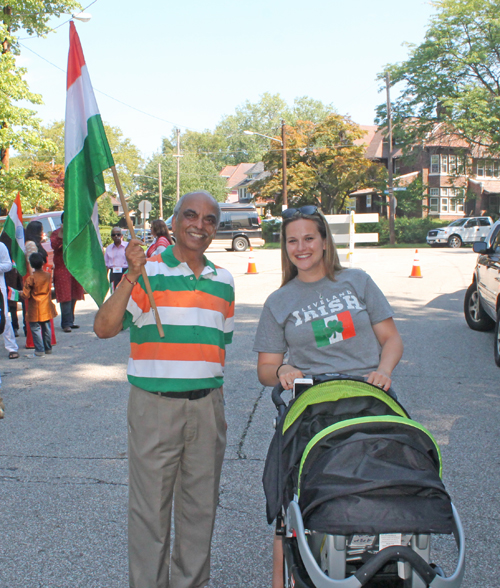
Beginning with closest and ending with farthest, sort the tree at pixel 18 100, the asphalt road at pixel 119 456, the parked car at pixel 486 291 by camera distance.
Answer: the asphalt road at pixel 119 456 → the parked car at pixel 486 291 → the tree at pixel 18 100

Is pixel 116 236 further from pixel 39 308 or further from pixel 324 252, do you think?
pixel 324 252

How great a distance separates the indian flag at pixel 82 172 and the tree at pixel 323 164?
138ft

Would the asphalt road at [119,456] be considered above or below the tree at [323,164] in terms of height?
below

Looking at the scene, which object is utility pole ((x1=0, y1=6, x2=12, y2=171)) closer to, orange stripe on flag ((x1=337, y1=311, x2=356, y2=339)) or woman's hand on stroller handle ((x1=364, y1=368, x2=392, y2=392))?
orange stripe on flag ((x1=337, y1=311, x2=356, y2=339))

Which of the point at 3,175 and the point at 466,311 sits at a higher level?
the point at 3,175

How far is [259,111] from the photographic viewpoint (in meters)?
104

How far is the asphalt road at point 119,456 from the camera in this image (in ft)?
10.7

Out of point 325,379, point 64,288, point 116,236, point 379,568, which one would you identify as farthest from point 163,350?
point 116,236

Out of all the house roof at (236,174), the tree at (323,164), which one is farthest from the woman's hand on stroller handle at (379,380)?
the house roof at (236,174)

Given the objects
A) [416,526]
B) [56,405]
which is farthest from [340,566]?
[56,405]

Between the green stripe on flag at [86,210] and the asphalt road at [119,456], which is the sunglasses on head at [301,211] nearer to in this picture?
the green stripe on flag at [86,210]

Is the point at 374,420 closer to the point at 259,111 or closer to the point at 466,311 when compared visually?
the point at 466,311

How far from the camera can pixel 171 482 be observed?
2.72 meters

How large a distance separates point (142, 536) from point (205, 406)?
0.64 meters
